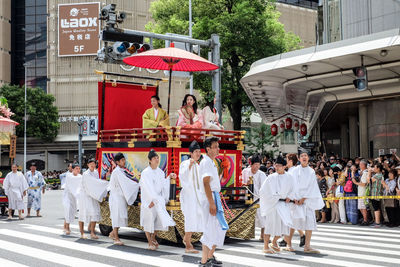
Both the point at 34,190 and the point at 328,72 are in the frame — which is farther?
the point at 328,72

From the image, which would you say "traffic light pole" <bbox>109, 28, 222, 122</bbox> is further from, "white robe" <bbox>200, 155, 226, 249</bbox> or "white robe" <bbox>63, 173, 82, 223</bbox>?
"white robe" <bbox>200, 155, 226, 249</bbox>

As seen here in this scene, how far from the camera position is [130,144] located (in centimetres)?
1047

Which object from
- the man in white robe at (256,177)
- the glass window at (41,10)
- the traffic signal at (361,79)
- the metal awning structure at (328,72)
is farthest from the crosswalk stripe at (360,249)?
the glass window at (41,10)

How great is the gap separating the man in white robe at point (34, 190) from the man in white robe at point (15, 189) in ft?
1.85

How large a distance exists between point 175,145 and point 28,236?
13.3 ft

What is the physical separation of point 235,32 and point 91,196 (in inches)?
760

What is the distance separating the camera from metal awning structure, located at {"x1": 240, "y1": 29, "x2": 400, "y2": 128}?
15305 millimetres

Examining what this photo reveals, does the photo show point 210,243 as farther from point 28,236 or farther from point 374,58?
point 374,58

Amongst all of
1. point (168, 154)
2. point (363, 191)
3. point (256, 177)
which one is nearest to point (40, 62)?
point (363, 191)

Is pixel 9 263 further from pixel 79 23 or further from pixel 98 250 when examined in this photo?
pixel 79 23

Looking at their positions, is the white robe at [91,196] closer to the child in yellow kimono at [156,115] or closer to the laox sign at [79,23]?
the child in yellow kimono at [156,115]

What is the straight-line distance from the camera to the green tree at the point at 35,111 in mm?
47750

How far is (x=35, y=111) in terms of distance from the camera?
1868 inches

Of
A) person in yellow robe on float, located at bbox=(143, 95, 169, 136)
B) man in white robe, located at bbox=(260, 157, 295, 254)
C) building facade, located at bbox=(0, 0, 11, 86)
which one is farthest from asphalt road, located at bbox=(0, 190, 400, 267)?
building facade, located at bbox=(0, 0, 11, 86)
